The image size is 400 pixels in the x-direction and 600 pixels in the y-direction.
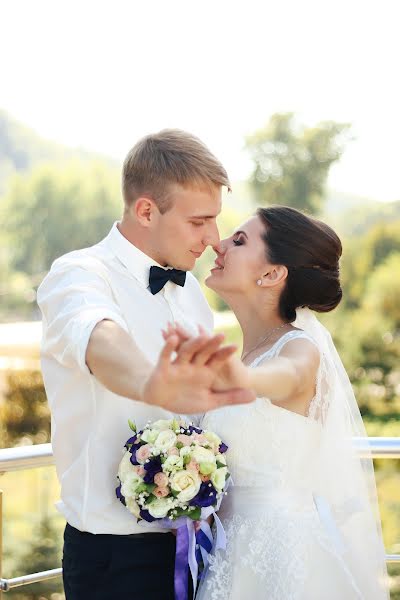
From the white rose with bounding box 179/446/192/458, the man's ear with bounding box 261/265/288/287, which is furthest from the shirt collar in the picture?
the white rose with bounding box 179/446/192/458

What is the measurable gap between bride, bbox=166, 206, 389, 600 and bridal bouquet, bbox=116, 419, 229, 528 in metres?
0.25

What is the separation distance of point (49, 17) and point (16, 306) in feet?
40.3

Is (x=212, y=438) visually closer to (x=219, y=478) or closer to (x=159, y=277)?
(x=219, y=478)

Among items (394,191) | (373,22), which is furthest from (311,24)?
(394,191)

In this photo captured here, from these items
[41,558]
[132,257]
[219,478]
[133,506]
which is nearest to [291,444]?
[219,478]

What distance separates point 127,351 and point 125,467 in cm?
48

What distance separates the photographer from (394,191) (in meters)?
29.0

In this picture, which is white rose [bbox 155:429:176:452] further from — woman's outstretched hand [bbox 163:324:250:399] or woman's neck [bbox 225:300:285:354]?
woman's neck [bbox 225:300:285:354]

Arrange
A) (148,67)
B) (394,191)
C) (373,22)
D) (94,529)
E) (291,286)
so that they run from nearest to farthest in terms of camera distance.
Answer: (94,529)
(291,286)
(394,191)
(373,22)
(148,67)

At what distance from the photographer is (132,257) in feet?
8.44

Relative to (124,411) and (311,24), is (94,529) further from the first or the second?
(311,24)

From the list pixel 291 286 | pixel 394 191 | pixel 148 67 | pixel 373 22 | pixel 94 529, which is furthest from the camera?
pixel 148 67

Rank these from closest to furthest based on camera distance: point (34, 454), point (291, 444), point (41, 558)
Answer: point (291, 444), point (34, 454), point (41, 558)

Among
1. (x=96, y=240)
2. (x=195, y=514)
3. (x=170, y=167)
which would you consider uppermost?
(x=170, y=167)
